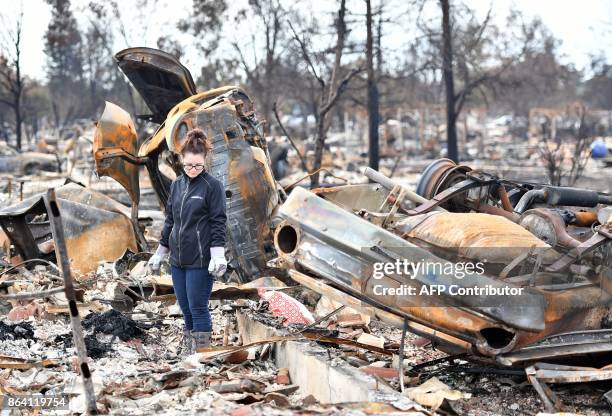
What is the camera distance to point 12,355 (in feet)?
19.4

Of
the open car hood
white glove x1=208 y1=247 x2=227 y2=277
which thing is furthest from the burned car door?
white glove x1=208 y1=247 x2=227 y2=277

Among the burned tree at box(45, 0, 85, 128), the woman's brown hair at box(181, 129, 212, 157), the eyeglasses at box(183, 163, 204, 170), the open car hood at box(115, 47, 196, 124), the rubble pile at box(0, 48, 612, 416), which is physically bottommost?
the rubble pile at box(0, 48, 612, 416)

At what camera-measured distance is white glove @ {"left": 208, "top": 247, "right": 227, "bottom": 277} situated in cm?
536

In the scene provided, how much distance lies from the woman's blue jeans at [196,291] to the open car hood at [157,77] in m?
4.26

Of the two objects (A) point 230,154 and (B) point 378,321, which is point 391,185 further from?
(A) point 230,154

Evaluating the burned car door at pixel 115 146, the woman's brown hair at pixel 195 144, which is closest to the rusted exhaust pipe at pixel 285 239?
the woman's brown hair at pixel 195 144

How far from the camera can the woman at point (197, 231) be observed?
18.1 feet

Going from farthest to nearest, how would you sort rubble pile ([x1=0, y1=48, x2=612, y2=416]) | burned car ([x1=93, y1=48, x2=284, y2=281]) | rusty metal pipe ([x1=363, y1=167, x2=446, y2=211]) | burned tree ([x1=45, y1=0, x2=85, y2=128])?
1. burned tree ([x1=45, y1=0, x2=85, y2=128])
2. burned car ([x1=93, y1=48, x2=284, y2=281])
3. rusty metal pipe ([x1=363, y1=167, x2=446, y2=211])
4. rubble pile ([x1=0, y1=48, x2=612, y2=416])

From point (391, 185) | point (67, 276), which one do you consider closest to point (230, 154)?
point (391, 185)

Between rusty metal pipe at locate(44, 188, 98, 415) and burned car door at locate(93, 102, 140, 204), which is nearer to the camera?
rusty metal pipe at locate(44, 188, 98, 415)

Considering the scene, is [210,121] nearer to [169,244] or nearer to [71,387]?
[169,244]

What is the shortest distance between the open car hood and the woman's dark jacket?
4.07 m

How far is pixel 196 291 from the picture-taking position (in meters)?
5.59

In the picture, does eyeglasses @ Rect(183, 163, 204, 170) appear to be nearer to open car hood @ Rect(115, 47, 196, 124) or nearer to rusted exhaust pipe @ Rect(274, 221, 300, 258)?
rusted exhaust pipe @ Rect(274, 221, 300, 258)
